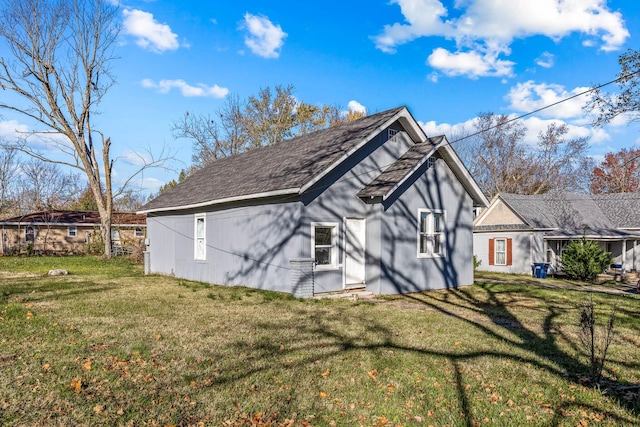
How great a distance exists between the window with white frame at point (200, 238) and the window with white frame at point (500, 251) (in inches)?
666

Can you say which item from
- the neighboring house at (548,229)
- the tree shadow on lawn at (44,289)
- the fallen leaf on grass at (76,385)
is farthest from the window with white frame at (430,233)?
the neighboring house at (548,229)

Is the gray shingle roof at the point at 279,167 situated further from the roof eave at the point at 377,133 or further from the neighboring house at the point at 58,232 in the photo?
the neighboring house at the point at 58,232

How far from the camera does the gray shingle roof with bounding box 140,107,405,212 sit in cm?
1202

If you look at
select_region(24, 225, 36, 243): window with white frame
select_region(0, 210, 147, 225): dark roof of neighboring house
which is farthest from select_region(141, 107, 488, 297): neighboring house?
select_region(24, 225, 36, 243): window with white frame

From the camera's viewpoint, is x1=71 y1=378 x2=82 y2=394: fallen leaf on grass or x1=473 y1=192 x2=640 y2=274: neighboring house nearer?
x1=71 y1=378 x2=82 y2=394: fallen leaf on grass

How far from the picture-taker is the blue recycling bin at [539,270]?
2145 centimetres

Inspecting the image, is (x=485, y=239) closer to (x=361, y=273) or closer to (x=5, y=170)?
(x=361, y=273)

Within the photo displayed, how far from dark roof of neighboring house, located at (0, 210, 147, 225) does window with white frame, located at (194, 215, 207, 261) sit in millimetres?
18536

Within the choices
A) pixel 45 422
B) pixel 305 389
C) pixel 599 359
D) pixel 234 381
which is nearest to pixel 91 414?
pixel 45 422

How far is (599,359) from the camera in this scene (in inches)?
244

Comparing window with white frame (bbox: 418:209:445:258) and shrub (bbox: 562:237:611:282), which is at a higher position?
window with white frame (bbox: 418:209:445:258)

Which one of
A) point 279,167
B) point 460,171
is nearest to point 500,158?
point 460,171

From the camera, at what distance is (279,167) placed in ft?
45.3

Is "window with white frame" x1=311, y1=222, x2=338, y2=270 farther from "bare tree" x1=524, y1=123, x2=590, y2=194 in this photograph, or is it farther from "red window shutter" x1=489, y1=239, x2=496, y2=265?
"bare tree" x1=524, y1=123, x2=590, y2=194
